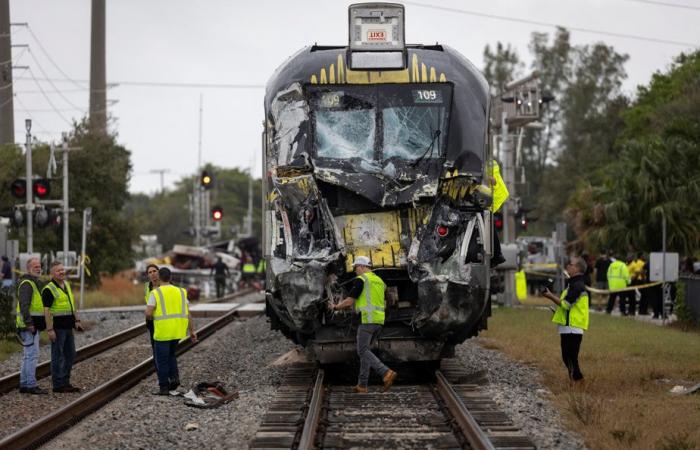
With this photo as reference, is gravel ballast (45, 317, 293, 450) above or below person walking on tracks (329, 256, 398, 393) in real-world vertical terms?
below

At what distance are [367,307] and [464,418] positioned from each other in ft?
8.09

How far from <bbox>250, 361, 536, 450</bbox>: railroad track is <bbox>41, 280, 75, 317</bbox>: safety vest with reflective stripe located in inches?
114

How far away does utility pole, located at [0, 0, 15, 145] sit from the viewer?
123 feet

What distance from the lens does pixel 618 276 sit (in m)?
30.5

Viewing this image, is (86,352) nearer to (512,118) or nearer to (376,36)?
(376,36)

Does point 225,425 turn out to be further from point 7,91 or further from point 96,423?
point 7,91

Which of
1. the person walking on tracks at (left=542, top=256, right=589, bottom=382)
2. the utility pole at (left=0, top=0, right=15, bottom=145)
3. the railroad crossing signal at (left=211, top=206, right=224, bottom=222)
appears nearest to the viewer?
the person walking on tracks at (left=542, top=256, right=589, bottom=382)

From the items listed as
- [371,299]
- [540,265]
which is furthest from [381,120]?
[540,265]

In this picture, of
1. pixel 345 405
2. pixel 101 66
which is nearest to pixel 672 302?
pixel 345 405

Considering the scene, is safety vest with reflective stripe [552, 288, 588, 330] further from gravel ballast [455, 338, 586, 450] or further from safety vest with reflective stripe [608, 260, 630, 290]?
safety vest with reflective stripe [608, 260, 630, 290]

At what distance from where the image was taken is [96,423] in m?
12.4

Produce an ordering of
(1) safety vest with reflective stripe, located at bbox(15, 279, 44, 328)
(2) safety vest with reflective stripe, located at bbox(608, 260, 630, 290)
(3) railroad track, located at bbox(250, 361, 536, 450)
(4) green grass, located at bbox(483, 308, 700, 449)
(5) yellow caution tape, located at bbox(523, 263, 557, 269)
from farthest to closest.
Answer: (5) yellow caution tape, located at bbox(523, 263, 557, 269), (2) safety vest with reflective stripe, located at bbox(608, 260, 630, 290), (1) safety vest with reflective stripe, located at bbox(15, 279, 44, 328), (4) green grass, located at bbox(483, 308, 700, 449), (3) railroad track, located at bbox(250, 361, 536, 450)

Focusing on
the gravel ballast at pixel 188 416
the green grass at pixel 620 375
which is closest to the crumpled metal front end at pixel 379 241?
the gravel ballast at pixel 188 416

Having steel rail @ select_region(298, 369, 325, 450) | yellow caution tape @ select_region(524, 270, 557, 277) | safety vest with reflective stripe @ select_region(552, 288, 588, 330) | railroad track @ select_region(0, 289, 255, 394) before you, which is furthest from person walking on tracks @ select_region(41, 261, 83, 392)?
yellow caution tape @ select_region(524, 270, 557, 277)
